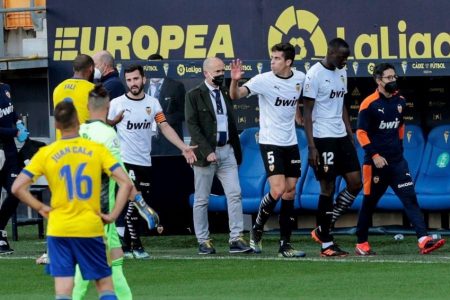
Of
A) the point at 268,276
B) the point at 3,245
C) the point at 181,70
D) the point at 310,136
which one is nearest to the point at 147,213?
the point at 268,276

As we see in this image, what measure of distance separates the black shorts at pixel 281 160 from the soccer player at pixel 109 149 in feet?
12.8

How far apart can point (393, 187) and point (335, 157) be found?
65 centimetres

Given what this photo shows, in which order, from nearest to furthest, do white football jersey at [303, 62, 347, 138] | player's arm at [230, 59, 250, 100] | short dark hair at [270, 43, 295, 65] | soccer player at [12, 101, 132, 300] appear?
1. soccer player at [12, 101, 132, 300]
2. player's arm at [230, 59, 250, 100]
3. short dark hair at [270, 43, 295, 65]
4. white football jersey at [303, 62, 347, 138]

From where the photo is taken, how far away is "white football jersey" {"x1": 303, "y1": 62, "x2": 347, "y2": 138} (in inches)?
535

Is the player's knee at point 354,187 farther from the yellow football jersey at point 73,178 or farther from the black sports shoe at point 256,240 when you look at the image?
the yellow football jersey at point 73,178

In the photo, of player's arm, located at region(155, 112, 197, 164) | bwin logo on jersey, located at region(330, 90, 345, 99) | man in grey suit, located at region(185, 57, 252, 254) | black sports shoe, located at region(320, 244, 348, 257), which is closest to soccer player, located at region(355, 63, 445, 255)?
bwin logo on jersey, located at region(330, 90, 345, 99)

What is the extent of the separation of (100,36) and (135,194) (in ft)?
25.9

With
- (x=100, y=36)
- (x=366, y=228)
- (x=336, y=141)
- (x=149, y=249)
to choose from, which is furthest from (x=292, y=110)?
(x=100, y=36)

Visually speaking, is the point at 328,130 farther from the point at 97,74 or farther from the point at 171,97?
the point at 171,97

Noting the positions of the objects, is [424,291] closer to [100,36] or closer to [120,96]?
[120,96]

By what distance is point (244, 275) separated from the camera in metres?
12.6

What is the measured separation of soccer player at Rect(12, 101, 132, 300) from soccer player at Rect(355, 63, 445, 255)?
5.13 meters

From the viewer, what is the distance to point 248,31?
16.4 metres

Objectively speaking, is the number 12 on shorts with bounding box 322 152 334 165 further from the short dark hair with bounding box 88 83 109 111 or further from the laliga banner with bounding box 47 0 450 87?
the short dark hair with bounding box 88 83 109 111
